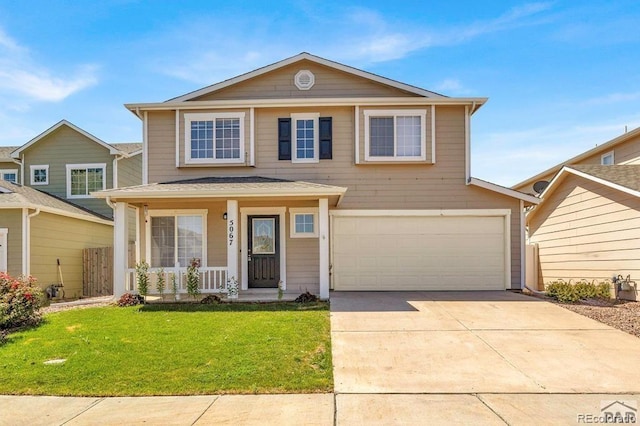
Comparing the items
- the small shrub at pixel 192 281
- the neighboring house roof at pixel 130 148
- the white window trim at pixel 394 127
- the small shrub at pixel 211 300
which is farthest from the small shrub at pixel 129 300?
the neighboring house roof at pixel 130 148

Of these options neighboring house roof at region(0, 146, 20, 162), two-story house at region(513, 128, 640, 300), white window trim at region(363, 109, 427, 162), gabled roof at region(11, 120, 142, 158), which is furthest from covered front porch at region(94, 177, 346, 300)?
neighboring house roof at region(0, 146, 20, 162)

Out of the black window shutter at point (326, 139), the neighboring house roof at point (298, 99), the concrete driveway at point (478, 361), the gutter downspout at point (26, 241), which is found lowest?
the concrete driveway at point (478, 361)

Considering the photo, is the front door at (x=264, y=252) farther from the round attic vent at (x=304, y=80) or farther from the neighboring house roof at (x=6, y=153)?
the neighboring house roof at (x=6, y=153)

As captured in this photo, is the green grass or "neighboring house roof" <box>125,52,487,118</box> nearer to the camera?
the green grass

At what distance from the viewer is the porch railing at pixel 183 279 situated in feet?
35.7

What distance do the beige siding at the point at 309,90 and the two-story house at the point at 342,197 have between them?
1.68ft

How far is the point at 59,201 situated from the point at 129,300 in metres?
7.69

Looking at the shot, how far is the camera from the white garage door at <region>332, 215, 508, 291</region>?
12297 millimetres

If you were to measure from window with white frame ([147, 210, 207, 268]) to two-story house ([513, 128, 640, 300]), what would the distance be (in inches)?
423

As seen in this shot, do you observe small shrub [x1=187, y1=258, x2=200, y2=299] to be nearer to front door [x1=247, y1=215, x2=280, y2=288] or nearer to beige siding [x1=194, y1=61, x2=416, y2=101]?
front door [x1=247, y1=215, x2=280, y2=288]

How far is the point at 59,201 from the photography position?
1571 cm

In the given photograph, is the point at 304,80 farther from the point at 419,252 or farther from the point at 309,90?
the point at 419,252

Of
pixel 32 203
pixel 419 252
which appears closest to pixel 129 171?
pixel 32 203

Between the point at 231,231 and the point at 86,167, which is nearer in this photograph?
the point at 231,231
